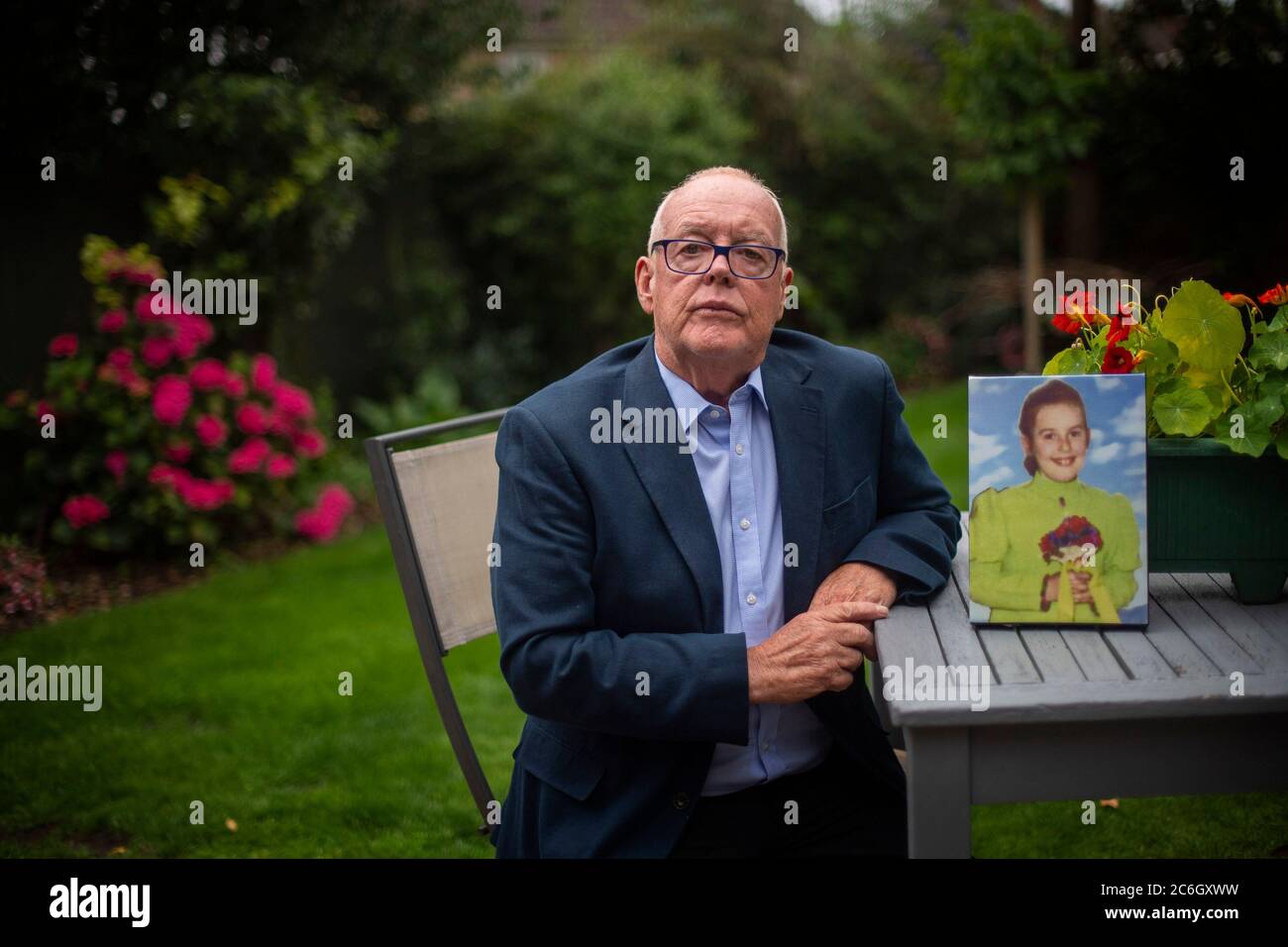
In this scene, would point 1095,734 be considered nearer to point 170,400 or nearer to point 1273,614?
point 1273,614

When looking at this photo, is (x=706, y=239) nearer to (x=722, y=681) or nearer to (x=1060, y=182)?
(x=722, y=681)

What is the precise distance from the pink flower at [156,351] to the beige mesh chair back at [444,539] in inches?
153

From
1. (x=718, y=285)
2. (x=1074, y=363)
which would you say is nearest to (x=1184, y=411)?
(x=1074, y=363)

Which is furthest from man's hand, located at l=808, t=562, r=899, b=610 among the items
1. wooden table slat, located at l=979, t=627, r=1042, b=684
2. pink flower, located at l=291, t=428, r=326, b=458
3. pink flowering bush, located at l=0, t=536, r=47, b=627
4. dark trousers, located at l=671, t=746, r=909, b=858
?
pink flower, located at l=291, t=428, r=326, b=458

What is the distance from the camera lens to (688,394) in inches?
84.0

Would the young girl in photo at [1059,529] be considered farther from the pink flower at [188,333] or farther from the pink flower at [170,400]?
the pink flower at [188,333]

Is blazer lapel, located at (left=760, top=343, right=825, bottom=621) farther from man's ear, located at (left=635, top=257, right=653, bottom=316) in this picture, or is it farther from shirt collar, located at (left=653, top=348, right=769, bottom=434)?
man's ear, located at (left=635, top=257, right=653, bottom=316)

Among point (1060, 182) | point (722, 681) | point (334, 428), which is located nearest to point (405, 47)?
point (334, 428)

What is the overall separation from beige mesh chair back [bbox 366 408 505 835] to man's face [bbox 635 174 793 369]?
54 cm

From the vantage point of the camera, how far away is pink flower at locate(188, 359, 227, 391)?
5844 mm

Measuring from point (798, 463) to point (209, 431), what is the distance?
4473 mm

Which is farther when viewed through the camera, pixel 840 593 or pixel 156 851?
pixel 156 851

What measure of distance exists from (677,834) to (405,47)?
7.03 m
